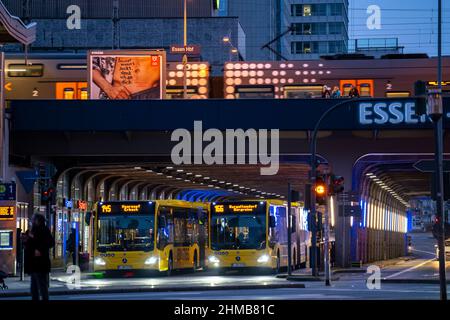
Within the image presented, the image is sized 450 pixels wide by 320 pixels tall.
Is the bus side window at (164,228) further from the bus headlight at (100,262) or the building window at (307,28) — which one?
the building window at (307,28)

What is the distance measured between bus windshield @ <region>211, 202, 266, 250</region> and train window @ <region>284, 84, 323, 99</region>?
7.84 metres

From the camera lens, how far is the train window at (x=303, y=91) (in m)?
51.1

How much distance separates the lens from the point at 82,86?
5509cm

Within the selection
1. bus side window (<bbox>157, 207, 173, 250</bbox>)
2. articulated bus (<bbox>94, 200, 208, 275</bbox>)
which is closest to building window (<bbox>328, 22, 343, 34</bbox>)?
bus side window (<bbox>157, 207, 173, 250</bbox>)

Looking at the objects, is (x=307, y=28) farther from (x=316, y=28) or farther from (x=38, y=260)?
(x=38, y=260)

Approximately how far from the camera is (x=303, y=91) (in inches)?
2021

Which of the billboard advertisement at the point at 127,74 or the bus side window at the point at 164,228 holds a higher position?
the billboard advertisement at the point at 127,74

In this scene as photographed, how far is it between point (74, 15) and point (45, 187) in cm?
6283

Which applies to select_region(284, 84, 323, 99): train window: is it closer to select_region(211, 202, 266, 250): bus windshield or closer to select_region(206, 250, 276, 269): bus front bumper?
select_region(211, 202, 266, 250): bus windshield

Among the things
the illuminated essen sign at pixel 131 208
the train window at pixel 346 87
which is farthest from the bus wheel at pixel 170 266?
the train window at pixel 346 87

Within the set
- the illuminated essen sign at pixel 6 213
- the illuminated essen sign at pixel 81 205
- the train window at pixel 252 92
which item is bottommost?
the illuminated essen sign at pixel 6 213

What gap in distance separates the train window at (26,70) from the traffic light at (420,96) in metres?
28.7
